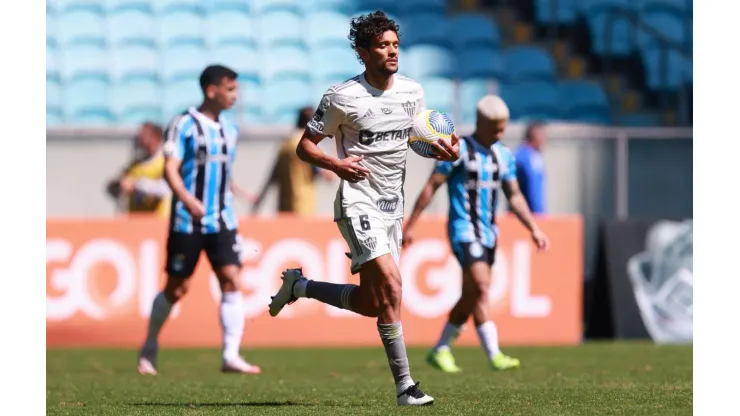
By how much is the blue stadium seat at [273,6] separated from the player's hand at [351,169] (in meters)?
11.7

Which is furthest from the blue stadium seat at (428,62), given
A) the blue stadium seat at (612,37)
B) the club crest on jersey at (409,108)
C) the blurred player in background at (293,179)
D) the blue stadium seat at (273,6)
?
the club crest on jersey at (409,108)

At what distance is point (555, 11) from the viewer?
18156mm

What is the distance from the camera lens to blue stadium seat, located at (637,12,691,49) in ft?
58.3

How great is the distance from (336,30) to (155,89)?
2.47 meters

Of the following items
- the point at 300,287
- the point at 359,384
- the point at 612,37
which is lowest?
the point at 359,384

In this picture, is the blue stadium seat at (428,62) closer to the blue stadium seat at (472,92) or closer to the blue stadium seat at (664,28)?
the blue stadium seat at (472,92)

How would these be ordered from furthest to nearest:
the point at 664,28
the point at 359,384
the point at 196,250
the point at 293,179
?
the point at 664,28 → the point at 293,179 → the point at 196,250 → the point at 359,384

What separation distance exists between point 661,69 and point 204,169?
30.1 ft

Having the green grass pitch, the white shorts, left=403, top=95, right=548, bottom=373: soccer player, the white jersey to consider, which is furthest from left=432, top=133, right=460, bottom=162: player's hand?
left=403, top=95, right=548, bottom=373: soccer player

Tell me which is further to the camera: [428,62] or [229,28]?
[229,28]

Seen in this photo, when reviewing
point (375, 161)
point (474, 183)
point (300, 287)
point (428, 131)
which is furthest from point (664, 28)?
point (375, 161)

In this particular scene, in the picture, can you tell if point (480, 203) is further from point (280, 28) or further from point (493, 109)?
point (280, 28)

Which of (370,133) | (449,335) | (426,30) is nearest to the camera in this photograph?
(370,133)

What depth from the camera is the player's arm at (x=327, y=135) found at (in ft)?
22.4
